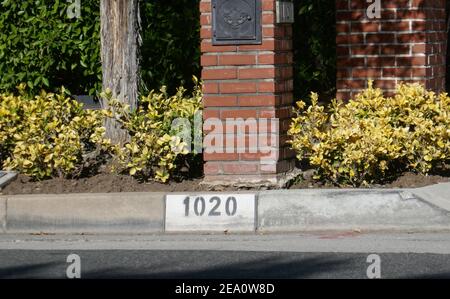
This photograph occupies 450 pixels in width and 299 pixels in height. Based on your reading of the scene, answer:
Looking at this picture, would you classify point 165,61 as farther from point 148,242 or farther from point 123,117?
point 148,242

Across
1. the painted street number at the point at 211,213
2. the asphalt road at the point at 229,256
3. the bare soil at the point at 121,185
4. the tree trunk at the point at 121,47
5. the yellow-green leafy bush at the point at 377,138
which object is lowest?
the asphalt road at the point at 229,256

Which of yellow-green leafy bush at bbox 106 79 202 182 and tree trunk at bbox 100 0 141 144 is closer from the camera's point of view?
yellow-green leafy bush at bbox 106 79 202 182

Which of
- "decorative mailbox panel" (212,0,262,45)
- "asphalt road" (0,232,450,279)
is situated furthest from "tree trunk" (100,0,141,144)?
"asphalt road" (0,232,450,279)

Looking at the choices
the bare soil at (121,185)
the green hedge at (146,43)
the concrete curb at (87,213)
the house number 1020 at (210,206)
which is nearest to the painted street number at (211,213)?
the house number 1020 at (210,206)

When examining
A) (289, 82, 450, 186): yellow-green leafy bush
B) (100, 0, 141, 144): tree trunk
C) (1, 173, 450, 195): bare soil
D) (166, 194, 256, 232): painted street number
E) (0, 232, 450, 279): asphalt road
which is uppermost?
(100, 0, 141, 144): tree trunk

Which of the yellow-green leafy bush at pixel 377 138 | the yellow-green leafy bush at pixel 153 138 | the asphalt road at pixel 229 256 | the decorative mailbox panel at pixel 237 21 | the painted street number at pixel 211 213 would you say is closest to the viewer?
the asphalt road at pixel 229 256

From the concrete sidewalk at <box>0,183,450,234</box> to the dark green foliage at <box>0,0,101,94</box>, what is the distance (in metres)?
3.68

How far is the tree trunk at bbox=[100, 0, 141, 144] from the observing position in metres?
11.2

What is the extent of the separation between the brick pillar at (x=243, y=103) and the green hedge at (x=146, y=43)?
292cm

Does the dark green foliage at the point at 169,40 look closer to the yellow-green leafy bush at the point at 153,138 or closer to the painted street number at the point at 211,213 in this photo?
the yellow-green leafy bush at the point at 153,138

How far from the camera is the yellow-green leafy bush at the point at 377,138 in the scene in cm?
1000

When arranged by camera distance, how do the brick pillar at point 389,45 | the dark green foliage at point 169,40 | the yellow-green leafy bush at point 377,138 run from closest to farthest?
1. the yellow-green leafy bush at point 377,138
2. the brick pillar at point 389,45
3. the dark green foliage at point 169,40

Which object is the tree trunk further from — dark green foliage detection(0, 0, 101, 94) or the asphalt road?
the asphalt road
